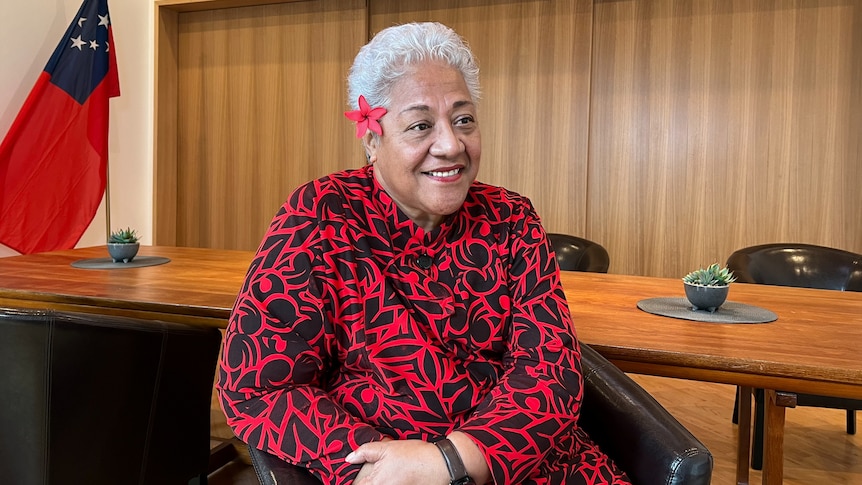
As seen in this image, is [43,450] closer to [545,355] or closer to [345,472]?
[345,472]

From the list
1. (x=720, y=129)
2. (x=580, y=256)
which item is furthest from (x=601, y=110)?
(x=580, y=256)

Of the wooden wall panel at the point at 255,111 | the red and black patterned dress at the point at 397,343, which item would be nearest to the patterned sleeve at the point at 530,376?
the red and black patterned dress at the point at 397,343

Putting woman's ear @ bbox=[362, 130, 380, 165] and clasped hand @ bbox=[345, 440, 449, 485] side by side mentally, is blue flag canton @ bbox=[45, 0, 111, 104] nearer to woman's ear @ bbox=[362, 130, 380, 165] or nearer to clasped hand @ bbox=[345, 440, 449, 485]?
woman's ear @ bbox=[362, 130, 380, 165]

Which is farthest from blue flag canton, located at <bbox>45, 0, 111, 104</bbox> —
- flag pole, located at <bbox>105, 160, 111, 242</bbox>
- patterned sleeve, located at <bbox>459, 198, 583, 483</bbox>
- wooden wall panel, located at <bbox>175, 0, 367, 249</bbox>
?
patterned sleeve, located at <bbox>459, 198, 583, 483</bbox>

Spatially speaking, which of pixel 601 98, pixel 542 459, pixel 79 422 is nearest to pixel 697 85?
pixel 601 98

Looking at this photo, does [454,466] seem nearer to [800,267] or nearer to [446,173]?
[446,173]

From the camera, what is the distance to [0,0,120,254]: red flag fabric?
12.0 feet

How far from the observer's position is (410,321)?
1.22 metres

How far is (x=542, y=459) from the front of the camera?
1.16 m

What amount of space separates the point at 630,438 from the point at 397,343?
1.43 ft

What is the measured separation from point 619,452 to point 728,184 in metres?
2.89

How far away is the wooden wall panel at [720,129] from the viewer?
3.55 meters

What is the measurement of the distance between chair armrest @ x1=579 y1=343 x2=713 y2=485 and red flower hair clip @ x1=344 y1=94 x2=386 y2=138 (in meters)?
0.61

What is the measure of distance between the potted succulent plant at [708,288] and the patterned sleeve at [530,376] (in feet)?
1.75
